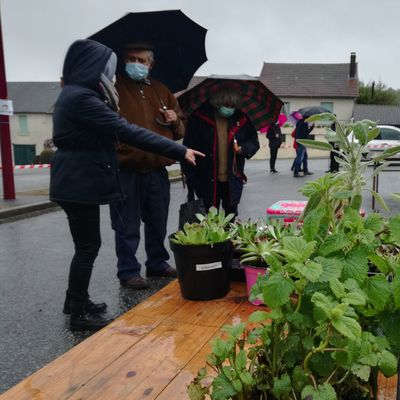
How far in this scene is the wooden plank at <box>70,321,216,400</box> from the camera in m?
1.60

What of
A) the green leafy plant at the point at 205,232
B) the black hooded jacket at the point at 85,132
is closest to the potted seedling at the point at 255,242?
Result: the green leafy plant at the point at 205,232

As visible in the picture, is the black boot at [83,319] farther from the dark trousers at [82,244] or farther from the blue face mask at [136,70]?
the blue face mask at [136,70]

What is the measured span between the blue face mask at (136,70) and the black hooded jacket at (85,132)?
2.53 ft


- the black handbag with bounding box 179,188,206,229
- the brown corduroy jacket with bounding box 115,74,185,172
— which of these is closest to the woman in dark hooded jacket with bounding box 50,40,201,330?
the black handbag with bounding box 179,188,206,229

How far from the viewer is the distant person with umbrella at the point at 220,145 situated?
4.47 meters

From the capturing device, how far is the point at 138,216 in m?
3.79

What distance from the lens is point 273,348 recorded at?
3.82ft

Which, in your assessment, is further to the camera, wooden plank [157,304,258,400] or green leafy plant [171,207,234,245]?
green leafy plant [171,207,234,245]

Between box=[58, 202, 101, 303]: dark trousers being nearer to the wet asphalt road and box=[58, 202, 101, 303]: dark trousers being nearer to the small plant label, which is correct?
the wet asphalt road

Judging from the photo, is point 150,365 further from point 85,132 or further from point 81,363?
point 85,132

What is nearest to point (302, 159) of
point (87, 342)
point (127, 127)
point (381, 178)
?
point (381, 178)

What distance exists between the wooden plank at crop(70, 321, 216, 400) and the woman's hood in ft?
4.98

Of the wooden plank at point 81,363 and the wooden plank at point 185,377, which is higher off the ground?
the wooden plank at point 185,377

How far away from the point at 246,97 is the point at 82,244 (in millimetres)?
2242
